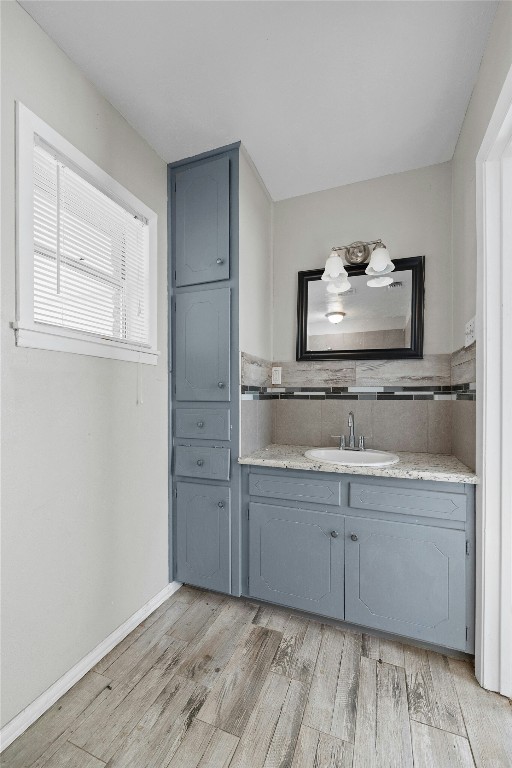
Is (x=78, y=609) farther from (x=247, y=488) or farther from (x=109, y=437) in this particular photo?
(x=247, y=488)

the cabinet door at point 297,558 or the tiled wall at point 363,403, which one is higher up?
the tiled wall at point 363,403

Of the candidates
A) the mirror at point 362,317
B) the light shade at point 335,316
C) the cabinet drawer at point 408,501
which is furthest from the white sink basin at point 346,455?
the light shade at point 335,316

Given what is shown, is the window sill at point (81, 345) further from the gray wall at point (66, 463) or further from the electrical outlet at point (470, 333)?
the electrical outlet at point (470, 333)

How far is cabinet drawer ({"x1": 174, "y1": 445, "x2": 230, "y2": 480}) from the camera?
198cm

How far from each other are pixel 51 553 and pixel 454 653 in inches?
71.0

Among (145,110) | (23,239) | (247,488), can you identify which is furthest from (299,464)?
(145,110)

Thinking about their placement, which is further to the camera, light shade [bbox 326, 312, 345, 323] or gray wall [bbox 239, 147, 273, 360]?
light shade [bbox 326, 312, 345, 323]

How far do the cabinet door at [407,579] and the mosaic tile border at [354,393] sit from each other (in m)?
0.75

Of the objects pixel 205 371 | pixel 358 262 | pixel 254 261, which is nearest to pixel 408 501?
pixel 205 371

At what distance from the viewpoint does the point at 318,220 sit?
7.95ft

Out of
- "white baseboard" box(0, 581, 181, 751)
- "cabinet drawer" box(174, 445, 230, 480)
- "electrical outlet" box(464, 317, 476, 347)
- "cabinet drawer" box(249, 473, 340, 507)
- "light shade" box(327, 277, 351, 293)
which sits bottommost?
"white baseboard" box(0, 581, 181, 751)

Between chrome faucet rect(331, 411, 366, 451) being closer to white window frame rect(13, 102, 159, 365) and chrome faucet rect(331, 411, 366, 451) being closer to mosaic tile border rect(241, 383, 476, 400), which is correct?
mosaic tile border rect(241, 383, 476, 400)

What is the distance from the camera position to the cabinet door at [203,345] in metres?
1.98

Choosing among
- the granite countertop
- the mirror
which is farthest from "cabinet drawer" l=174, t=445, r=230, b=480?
the mirror
